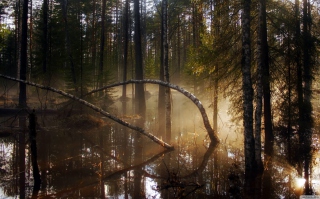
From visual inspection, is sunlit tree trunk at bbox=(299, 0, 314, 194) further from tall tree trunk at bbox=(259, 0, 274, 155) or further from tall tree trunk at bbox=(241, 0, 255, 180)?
tall tree trunk at bbox=(241, 0, 255, 180)

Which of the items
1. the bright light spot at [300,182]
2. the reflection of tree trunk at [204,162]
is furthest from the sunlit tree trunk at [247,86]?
the reflection of tree trunk at [204,162]

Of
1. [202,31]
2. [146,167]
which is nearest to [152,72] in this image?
[202,31]

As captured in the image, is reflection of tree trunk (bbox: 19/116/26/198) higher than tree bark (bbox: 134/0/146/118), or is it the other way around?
tree bark (bbox: 134/0/146/118)

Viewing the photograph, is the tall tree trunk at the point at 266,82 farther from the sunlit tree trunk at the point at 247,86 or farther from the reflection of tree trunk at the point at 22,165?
the reflection of tree trunk at the point at 22,165

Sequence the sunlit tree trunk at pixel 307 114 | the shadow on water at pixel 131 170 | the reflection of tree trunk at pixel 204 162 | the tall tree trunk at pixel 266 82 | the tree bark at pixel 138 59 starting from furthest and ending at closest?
the tree bark at pixel 138 59 → the tall tree trunk at pixel 266 82 → the sunlit tree trunk at pixel 307 114 → the reflection of tree trunk at pixel 204 162 → the shadow on water at pixel 131 170

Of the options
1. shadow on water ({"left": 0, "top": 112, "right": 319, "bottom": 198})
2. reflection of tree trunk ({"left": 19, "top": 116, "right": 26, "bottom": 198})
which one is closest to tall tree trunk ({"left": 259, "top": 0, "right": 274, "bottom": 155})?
shadow on water ({"left": 0, "top": 112, "right": 319, "bottom": 198})

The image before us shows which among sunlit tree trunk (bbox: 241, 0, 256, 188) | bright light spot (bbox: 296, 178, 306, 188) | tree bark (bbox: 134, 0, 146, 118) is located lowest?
bright light spot (bbox: 296, 178, 306, 188)

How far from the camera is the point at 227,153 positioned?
10086 mm

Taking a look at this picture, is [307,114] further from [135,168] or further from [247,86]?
[135,168]

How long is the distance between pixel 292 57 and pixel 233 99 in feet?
10.1

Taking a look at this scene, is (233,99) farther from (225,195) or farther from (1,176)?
(1,176)

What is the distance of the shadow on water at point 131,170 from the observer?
20.7 ft

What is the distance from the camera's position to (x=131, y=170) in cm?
802

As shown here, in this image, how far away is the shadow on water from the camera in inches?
249
